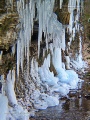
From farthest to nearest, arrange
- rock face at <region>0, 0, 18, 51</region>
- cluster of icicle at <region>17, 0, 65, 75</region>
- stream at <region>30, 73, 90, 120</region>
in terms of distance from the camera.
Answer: stream at <region>30, 73, 90, 120</region> < cluster of icicle at <region>17, 0, 65, 75</region> < rock face at <region>0, 0, 18, 51</region>

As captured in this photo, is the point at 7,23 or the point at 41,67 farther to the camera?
the point at 41,67

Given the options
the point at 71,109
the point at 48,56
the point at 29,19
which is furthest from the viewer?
the point at 48,56

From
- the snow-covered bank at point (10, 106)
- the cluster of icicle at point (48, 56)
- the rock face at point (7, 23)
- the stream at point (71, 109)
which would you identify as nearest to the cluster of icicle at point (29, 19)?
the cluster of icicle at point (48, 56)

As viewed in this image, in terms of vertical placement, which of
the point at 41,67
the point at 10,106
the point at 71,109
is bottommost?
the point at 71,109

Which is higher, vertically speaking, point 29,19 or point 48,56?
point 29,19

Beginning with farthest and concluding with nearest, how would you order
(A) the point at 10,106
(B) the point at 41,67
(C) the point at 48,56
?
(C) the point at 48,56, (B) the point at 41,67, (A) the point at 10,106

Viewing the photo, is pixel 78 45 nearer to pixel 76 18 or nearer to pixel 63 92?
pixel 76 18

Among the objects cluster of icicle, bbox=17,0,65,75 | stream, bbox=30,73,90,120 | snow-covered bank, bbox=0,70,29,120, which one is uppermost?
cluster of icicle, bbox=17,0,65,75

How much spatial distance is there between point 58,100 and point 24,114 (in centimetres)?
264

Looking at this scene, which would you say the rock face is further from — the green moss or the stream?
the stream

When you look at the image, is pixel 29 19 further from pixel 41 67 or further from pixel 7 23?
pixel 41 67

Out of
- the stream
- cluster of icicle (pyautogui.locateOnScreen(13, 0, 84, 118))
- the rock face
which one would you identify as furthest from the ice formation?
the rock face

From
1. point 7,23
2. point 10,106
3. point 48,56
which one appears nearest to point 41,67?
point 48,56

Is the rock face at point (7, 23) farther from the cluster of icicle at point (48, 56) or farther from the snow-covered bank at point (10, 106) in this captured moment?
the snow-covered bank at point (10, 106)
